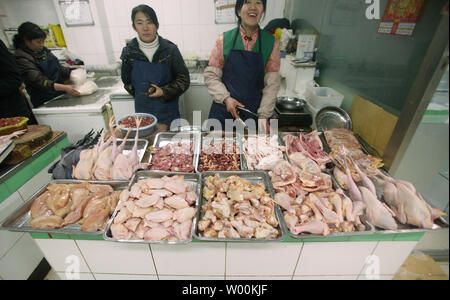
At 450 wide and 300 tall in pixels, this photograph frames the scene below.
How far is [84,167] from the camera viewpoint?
174 cm

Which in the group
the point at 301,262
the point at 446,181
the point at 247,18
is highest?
the point at 247,18

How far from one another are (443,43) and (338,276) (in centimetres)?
183

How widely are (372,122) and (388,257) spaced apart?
4.39 feet

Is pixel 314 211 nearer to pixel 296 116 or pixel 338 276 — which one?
pixel 338 276

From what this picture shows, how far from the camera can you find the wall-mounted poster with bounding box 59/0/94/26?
10.3ft

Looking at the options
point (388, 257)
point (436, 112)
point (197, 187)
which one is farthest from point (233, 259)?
point (436, 112)

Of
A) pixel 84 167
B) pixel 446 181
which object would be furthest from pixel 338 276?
pixel 84 167

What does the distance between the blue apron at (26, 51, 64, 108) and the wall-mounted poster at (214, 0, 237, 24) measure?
105 inches

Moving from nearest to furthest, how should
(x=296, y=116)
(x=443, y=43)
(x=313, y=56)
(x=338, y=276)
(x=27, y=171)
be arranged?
(x=443, y=43), (x=338, y=276), (x=27, y=171), (x=296, y=116), (x=313, y=56)

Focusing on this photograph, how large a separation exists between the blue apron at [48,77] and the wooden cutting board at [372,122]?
174 inches

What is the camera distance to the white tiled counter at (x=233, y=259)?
1.50 meters

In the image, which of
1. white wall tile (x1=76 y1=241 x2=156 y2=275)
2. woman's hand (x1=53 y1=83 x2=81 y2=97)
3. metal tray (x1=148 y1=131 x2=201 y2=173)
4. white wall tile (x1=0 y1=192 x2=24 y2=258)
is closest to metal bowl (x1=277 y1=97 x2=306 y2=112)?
metal tray (x1=148 y1=131 x2=201 y2=173)

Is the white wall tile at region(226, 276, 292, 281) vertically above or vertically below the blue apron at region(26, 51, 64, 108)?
below

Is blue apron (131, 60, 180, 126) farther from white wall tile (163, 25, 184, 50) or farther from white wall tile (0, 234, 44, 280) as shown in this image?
white wall tile (0, 234, 44, 280)
